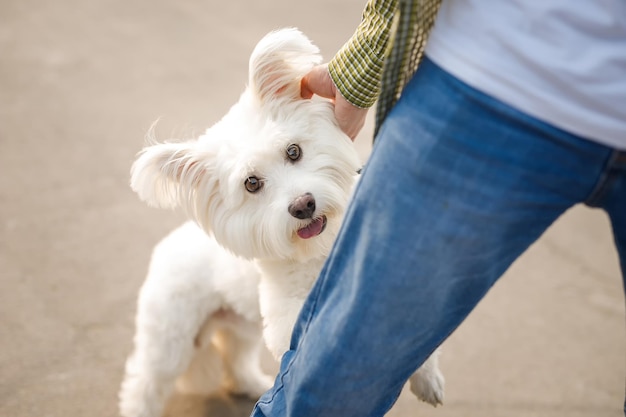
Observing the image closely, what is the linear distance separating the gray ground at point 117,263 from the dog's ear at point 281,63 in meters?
0.42

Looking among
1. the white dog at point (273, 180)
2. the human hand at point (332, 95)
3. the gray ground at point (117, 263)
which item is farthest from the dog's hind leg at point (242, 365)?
the human hand at point (332, 95)

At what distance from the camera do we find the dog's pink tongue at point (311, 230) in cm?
160

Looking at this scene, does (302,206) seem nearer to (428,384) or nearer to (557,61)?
(428,384)

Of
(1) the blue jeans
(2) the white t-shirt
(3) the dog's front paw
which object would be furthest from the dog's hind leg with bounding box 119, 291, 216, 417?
(2) the white t-shirt

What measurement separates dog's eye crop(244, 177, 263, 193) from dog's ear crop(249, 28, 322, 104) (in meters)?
0.20

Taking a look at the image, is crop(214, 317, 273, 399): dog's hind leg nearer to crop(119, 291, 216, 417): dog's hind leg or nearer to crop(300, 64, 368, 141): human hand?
crop(119, 291, 216, 417): dog's hind leg

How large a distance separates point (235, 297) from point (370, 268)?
3.01 feet

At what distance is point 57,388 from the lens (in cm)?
221

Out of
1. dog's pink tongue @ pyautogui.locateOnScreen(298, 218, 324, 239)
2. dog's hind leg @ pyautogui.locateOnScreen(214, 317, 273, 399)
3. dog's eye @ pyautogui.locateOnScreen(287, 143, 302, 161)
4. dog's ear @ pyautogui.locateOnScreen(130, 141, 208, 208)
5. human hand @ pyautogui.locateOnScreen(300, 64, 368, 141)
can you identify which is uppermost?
human hand @ pyautogui.locateOnScreen(300, 64, 368, 141)

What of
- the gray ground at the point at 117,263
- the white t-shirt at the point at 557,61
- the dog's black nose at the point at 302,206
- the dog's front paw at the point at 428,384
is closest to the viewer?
the white t-shirt at the point at 557,61

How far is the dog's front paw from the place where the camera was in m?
1.72

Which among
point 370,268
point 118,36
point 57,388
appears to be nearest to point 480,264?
point 370,268

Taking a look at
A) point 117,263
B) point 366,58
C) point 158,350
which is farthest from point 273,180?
point 117,263

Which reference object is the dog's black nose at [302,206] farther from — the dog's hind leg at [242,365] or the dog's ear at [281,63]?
the dog's hind leg at [242,365]
